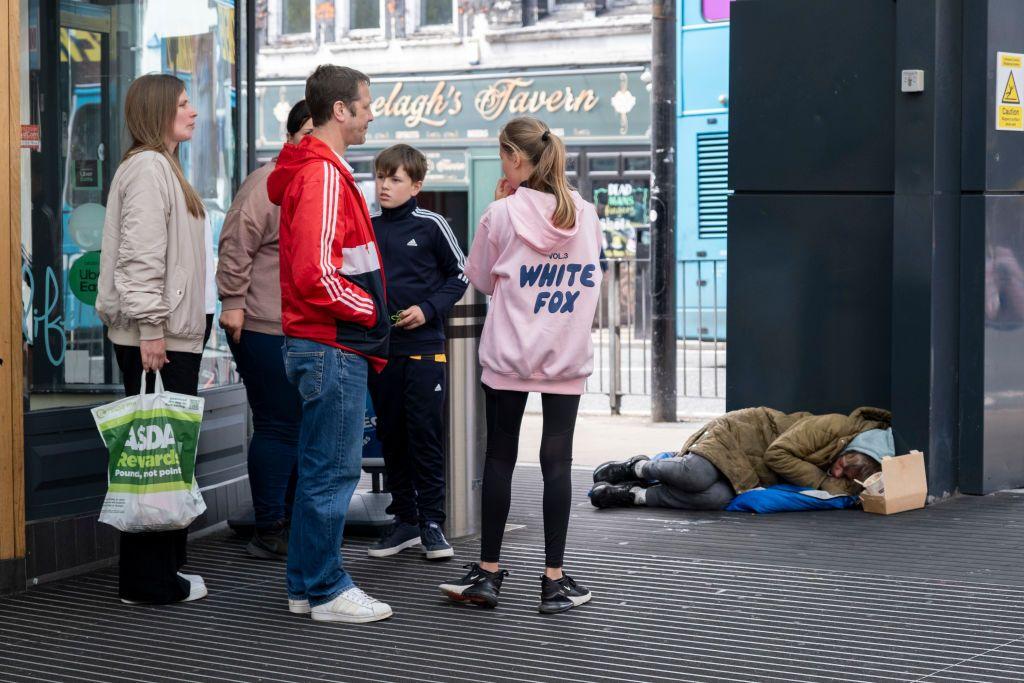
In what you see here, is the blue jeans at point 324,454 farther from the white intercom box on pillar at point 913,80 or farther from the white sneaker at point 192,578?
the white intercom box on pillar at point 913,80

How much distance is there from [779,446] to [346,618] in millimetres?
2971

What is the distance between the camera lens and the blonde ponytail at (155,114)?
17.8 ft

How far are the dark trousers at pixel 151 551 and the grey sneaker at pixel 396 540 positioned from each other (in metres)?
0.99

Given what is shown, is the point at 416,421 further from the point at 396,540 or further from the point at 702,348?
the point at 702,348

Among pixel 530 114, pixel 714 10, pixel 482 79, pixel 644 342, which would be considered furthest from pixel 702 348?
pixel 482 79

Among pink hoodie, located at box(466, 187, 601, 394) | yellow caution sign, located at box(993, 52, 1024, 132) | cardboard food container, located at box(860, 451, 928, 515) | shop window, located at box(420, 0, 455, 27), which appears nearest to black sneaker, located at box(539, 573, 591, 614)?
pink hoodie, located at box(466, 187, 601, 394)

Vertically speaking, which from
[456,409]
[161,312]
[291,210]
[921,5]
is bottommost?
[456,409]

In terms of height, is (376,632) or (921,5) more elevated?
(921,5)

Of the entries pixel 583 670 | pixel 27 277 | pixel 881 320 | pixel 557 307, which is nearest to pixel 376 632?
pixel 583 670

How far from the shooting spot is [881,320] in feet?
25.2

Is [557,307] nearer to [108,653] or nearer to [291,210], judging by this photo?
[291,210]

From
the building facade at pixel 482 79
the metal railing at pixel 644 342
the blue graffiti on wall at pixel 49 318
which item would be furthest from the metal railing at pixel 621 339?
the building facade at pixel 482 79

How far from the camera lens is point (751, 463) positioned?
7.38 m

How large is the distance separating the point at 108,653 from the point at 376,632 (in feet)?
2.94
